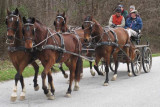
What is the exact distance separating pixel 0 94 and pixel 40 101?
4.78 ft

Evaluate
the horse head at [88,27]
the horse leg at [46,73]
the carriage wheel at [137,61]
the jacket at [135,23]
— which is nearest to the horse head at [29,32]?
the horse leg at [46,73]

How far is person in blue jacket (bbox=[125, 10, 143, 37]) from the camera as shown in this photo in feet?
36.1

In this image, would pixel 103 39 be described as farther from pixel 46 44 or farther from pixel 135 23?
pixel 46 44

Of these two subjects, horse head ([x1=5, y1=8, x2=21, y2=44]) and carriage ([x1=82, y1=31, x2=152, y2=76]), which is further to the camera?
carriage ([x1=82, y1=31, x2=152, y2=76])

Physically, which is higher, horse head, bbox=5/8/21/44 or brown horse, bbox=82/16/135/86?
horse head, bbox=5/8/21/44

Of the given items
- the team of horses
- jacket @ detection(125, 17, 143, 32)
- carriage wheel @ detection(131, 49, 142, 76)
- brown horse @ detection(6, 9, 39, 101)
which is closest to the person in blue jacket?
jacket @ detection(125, 17, 143, 32)

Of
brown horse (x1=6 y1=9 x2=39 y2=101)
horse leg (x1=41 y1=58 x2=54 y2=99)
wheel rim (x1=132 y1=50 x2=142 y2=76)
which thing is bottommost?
wheel rim (x1=132 y1=50 x2=142 y2=76)

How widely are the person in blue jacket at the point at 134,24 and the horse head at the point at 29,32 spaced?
568cm

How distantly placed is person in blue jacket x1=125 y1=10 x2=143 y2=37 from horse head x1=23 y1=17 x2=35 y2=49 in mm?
5678

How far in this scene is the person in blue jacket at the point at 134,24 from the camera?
11.0 metres

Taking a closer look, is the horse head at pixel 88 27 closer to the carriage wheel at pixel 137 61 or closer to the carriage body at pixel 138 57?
the carriage body at pixel 138 57

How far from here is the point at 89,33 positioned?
26.9 ft

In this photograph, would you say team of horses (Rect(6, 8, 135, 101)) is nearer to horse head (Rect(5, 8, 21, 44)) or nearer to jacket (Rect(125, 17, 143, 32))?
horse head (Rect(5, 8, 21, 44))

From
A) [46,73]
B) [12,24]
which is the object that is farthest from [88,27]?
[12,24]
